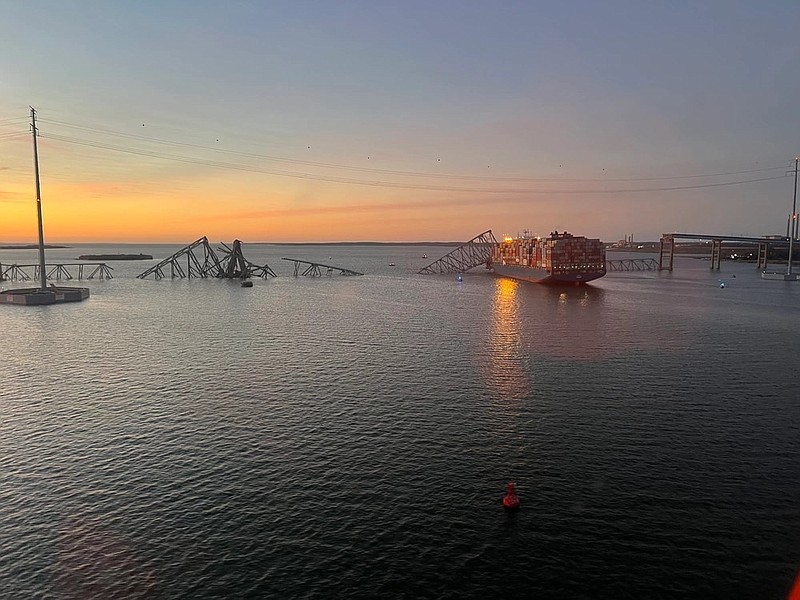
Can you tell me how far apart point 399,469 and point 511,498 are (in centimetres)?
769

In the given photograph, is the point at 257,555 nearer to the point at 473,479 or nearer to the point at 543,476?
the point at 473,479

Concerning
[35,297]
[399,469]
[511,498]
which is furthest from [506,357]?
[35,297]

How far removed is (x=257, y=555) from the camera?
80.6ft

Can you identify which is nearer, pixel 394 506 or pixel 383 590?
pixel 383 590

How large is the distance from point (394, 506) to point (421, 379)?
83.0 feet

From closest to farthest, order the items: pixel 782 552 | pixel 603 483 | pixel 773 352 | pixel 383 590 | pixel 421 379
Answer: pixel 383 590
pixel 782 552
pixel 603 483
pixel 421 379
pixel 773 352

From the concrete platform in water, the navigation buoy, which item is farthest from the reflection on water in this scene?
the concrete platform in water

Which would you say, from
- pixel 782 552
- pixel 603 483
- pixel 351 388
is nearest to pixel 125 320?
pixel 351 388

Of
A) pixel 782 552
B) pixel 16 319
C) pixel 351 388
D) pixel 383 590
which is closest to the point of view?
pixel 383 590

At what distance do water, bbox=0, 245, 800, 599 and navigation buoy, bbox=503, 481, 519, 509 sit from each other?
0.72m

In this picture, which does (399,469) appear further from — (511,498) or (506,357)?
(506,357)

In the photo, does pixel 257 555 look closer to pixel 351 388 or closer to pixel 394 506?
pixel 394 506

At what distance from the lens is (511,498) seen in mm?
28297

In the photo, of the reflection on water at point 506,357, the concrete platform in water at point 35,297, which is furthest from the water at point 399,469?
the concrete platform in water at point 35,297
